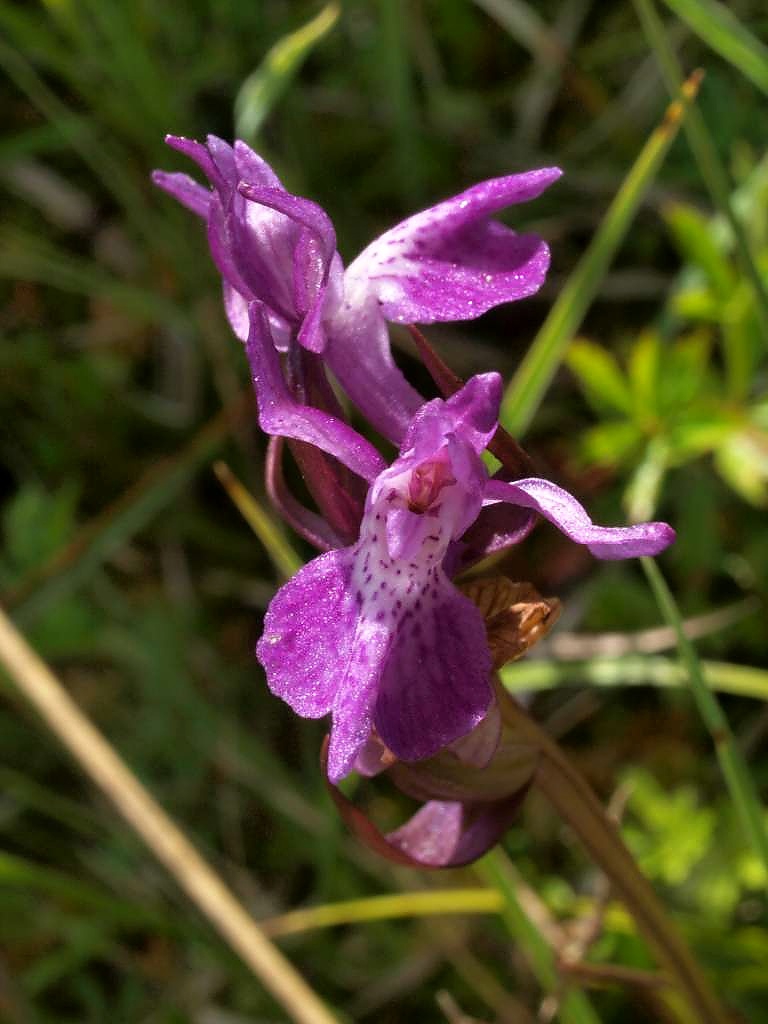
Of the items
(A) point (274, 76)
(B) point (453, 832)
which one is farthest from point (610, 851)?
(A) point (274, 76)

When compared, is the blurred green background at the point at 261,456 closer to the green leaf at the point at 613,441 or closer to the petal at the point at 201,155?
the green leaf at the point at 613,441

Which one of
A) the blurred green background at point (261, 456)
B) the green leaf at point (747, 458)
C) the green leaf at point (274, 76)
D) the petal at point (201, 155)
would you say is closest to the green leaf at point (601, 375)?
the blurred green background at point (261, 456)

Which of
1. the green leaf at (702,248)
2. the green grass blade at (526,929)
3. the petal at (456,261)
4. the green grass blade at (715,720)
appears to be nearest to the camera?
the petal at (456,261)

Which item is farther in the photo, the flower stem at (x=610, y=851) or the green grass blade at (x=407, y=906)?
the green grass blade at (x=407, y=906)

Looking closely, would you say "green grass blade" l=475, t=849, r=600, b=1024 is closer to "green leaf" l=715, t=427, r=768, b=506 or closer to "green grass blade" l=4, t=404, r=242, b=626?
"green leaf" l=715, t=427, r=768, b=506

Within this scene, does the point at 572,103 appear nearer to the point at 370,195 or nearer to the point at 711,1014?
the point at 370,195

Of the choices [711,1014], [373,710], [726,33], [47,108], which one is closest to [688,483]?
[726,33]
